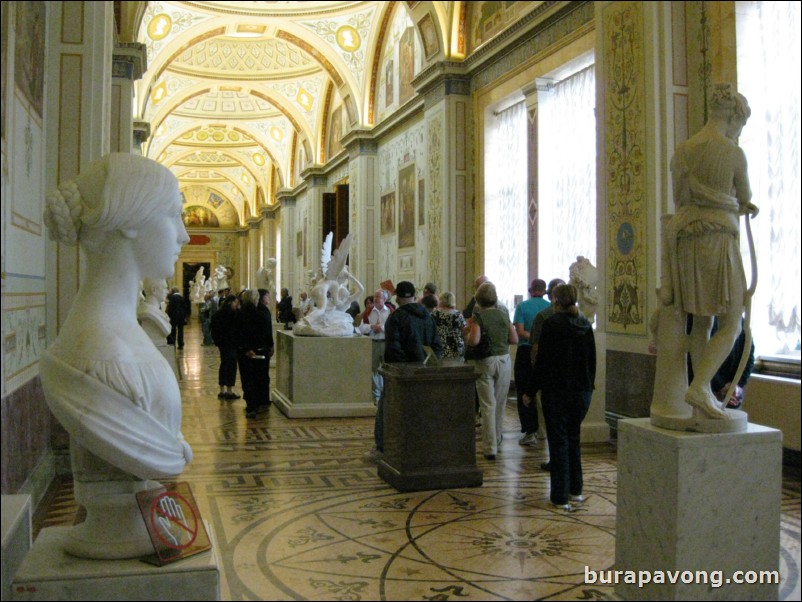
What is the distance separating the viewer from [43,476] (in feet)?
16.6

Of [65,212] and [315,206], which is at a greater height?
[315,206]

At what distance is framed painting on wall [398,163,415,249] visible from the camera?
48.9 feet

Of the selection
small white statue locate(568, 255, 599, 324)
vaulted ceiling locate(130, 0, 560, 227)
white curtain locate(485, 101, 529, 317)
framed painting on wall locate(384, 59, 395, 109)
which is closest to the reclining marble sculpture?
small white statue locate(568, 255, 599, 324)

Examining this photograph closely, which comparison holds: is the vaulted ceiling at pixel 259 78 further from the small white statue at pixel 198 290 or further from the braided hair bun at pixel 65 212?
the braided hair bun at pixel 65 212

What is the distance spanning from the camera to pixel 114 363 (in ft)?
8.95

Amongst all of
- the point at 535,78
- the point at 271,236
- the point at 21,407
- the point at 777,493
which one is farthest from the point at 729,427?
the point at 271,236

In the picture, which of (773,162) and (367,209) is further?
(367,209)

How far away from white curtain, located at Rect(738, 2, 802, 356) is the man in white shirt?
14.1ft

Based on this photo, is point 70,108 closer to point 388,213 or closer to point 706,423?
point 706,423

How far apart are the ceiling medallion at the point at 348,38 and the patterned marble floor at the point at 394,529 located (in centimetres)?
1307

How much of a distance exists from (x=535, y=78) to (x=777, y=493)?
8.20 meters

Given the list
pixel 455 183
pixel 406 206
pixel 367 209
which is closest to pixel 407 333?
pixel 455 183

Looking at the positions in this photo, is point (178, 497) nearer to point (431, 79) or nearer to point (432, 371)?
point (432, 371)

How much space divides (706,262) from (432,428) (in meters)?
2.69
